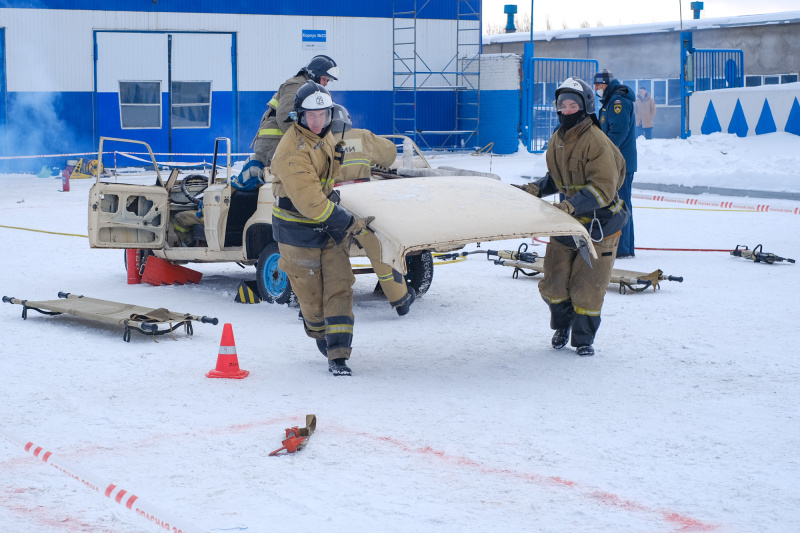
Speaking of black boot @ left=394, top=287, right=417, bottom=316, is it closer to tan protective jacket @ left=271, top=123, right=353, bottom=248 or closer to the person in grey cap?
tan protective jacket @ left=271, top=123, right=353, bottom=248

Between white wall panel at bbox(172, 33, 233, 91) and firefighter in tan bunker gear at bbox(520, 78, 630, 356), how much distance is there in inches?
894

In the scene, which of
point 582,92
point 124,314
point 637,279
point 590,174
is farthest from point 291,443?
point 637,279

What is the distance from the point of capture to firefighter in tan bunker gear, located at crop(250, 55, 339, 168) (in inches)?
332

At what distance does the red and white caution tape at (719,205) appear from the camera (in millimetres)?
16147

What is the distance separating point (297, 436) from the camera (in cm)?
509

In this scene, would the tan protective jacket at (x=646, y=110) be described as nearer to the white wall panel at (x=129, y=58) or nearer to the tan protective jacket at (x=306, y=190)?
the white wall panel at (x=129, y=58)

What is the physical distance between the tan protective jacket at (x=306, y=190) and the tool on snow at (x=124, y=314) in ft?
4.17

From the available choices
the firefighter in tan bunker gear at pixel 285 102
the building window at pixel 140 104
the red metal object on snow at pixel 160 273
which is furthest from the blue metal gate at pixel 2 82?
the firefighter in tan bunker gear at pixel 285 102

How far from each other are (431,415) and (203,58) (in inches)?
972

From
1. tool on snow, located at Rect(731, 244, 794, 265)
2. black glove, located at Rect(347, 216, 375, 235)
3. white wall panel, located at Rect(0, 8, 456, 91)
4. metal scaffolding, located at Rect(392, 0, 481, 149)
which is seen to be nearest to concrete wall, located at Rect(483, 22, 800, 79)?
metal scaffolding, located at Rect(392, 0, 481, 149)

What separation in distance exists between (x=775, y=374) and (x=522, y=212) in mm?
→ 1996

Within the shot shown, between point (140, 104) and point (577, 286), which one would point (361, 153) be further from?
point (140, 104)

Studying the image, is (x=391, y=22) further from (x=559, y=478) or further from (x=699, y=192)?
(x=559, y=478)

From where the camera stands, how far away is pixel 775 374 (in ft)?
21.5
